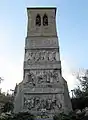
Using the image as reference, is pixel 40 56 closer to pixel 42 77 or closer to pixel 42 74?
pixel 42 74

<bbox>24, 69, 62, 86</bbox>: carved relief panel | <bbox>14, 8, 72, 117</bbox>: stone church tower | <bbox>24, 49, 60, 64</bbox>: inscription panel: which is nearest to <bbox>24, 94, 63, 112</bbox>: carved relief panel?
<bbox>14, 8, 72, 117</bbox>: stone church tower

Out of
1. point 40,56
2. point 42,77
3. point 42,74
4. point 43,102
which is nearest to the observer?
point 43,102

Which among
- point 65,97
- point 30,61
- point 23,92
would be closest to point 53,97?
point 65,97

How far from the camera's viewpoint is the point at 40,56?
69.3 ft

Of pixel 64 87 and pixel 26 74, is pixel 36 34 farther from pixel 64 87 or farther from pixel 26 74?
pixel 64 87

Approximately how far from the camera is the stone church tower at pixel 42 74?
18.7 meters

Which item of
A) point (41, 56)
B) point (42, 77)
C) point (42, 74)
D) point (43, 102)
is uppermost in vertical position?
point (41, 56)

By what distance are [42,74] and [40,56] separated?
1.93 m

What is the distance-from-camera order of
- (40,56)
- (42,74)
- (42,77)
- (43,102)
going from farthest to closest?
(40,56) → (42,74) → (42,77) → (43,102)

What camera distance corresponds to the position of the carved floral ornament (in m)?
21.0

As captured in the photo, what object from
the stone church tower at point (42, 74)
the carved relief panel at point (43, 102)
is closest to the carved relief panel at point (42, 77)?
the stone church tower at point (42, 74)

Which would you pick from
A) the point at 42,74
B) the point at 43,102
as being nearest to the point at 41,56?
the point at 42,74

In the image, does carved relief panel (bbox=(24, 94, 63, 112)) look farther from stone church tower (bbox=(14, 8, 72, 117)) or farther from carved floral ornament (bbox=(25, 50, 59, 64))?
carved floral ornament (bbox=(25, 50, 59, 64))

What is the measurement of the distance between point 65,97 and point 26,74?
401 cm
